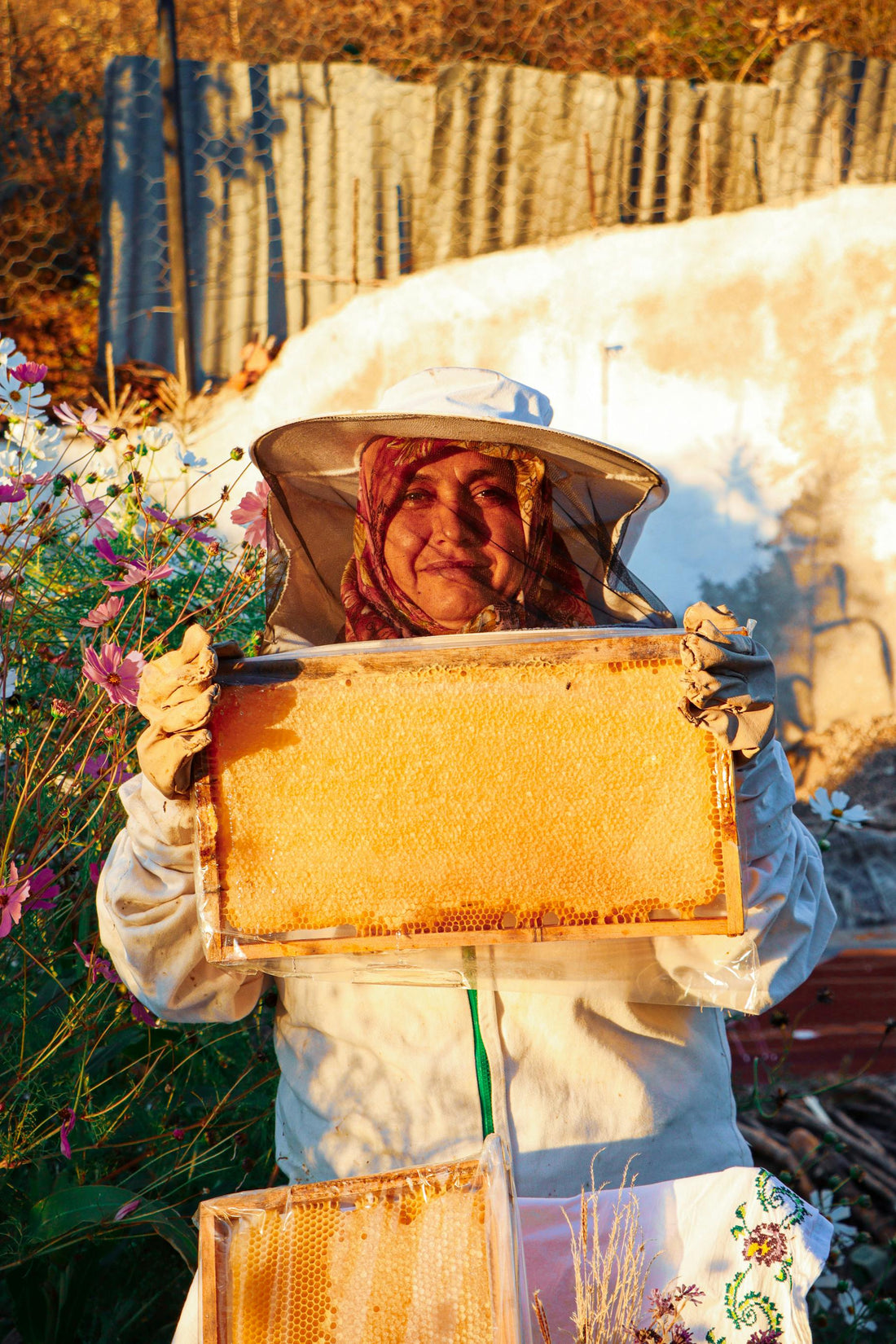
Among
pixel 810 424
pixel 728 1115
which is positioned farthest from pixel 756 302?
pixel 728 1115

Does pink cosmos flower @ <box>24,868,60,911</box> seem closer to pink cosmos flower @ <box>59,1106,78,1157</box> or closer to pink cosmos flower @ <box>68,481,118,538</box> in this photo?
pink cosmos flower @ <box>59,1106,78,1157</box>

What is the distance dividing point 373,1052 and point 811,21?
6278 mm

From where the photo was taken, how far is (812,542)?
18.3ft

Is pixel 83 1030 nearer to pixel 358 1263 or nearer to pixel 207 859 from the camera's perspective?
pixel 207 859

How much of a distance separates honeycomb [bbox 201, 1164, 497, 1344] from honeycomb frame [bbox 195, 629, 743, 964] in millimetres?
295

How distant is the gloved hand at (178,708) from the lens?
4.62 ft

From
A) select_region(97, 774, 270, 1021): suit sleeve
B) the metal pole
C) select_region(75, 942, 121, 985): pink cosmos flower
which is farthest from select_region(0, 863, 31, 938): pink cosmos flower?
the metal pole

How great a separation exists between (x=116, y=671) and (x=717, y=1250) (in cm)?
120

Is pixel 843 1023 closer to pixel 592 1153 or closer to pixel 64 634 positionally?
pixel 592 1153

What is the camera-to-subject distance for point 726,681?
1.40 metres

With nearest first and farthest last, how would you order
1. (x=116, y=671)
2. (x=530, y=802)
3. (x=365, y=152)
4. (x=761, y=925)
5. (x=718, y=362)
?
(x=530, y=802)
(x=761, y=925)
(x=116, y=671)
(x=718, y=362)
(x=365, y=152)

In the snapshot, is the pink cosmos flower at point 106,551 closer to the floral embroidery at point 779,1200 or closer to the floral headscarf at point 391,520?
the floral headscarf at point 391,520

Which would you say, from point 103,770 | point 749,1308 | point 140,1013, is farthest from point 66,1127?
point 749,1308

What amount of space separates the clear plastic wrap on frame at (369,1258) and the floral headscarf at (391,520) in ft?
2.84
